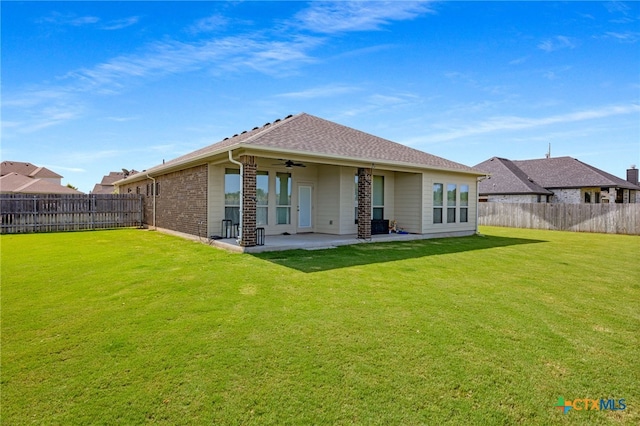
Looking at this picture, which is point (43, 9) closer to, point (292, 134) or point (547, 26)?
point (292, 134)

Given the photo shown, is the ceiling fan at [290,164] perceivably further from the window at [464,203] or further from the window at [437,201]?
the window at [464,203]

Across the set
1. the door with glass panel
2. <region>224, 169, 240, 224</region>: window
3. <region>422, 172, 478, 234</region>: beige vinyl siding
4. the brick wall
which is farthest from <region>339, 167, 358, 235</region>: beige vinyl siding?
the brick wall

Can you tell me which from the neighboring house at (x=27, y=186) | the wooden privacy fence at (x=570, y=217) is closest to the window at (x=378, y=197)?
the wooden privacy fence at (x=570, y=217)

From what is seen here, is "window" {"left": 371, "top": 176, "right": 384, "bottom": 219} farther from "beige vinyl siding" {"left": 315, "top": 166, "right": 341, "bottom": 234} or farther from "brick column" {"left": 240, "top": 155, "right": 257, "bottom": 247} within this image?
"brick column" {"left": 240, "top": 155, "right": 257, "bottom": 247}

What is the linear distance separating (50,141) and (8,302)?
736 inches

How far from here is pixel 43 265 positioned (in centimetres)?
737

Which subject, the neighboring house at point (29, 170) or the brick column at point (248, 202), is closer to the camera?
the brick column at point (248, 202)

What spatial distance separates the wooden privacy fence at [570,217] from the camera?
55.8 feet

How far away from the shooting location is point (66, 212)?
16.2 meters

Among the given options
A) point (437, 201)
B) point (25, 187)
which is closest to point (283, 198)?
point (437, 201)

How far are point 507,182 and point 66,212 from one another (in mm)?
28168

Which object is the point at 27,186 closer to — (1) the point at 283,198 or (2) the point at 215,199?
(2) the point at 215,199

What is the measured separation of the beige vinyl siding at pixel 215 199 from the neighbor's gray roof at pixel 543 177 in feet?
71.1

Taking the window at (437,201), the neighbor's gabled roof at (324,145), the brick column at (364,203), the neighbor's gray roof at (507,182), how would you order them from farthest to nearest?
the neighbor's gray roof at (507,182)
the window at (437,201)
the brick column at (364,203)
the neighbor's gabled roof at (324,145)
